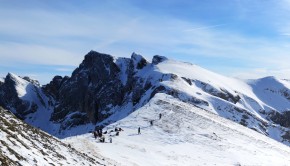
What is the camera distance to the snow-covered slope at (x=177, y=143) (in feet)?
130

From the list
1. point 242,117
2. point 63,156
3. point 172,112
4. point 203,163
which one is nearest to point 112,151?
point 203,163

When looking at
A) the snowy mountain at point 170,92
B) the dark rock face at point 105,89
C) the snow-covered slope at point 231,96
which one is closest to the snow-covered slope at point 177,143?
the snow-covered slope at point 231,96

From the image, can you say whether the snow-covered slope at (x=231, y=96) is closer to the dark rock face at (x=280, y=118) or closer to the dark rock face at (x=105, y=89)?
the dark rock face at (x=280, y=118)

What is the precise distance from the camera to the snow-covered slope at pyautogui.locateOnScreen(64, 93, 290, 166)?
130ft

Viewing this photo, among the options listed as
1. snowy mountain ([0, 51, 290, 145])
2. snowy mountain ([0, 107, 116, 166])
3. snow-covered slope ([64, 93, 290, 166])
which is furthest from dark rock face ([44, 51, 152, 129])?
snowy mountain ([0, 107, 116, 166])

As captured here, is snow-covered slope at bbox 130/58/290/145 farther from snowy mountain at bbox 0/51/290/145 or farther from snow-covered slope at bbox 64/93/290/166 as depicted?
snow-covered slope at bbox 64/93/290/166

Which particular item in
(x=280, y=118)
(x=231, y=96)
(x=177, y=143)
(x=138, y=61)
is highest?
(x=138, y=61)

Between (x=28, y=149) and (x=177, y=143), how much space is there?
99.9 ft

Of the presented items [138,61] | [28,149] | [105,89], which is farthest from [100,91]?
[28,149]

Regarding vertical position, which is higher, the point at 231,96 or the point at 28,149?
the point at 231,96

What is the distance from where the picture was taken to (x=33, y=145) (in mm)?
22031

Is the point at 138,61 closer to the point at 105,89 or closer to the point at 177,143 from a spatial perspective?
the point at 105,89

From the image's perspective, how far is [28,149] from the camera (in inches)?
797

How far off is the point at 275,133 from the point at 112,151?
9369cm
